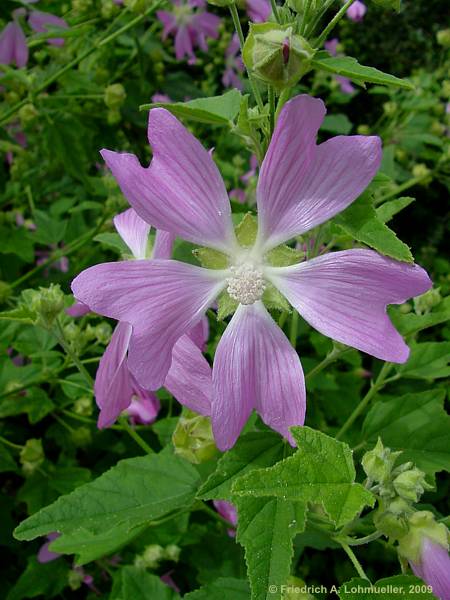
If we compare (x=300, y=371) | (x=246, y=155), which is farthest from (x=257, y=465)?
(x=246, y=155)

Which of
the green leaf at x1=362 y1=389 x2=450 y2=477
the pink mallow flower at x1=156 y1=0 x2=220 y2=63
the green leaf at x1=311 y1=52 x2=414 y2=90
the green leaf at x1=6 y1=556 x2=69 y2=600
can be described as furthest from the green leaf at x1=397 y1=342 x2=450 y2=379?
the pink mallow flower at x1=156 y1=0 x2=220 y2=63

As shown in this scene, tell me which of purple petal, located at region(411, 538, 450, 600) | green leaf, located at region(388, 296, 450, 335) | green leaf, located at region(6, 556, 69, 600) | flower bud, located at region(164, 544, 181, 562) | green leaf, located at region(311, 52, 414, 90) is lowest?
green leaf, located at region(6, 556, 69, 600)

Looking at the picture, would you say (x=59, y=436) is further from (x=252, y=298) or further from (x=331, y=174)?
(x=331, y=174)

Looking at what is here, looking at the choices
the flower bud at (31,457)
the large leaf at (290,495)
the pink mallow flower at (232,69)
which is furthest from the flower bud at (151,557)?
the pink mallow flower at (232,69)

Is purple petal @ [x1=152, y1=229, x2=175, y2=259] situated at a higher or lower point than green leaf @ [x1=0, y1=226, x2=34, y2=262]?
higher

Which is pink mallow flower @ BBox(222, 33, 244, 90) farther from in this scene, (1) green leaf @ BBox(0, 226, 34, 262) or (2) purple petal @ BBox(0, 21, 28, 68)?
(1) green leaf @ BBox(0, 226, 34, 262)

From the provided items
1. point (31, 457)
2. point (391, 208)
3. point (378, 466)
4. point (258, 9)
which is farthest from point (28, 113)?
point (378, 466)

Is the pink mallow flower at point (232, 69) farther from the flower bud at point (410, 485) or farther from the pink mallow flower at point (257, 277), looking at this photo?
the flower bud at point (410, 485)

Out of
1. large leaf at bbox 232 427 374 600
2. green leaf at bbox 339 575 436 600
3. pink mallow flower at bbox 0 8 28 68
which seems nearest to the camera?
large leaf at bbox 232 427 374 600
